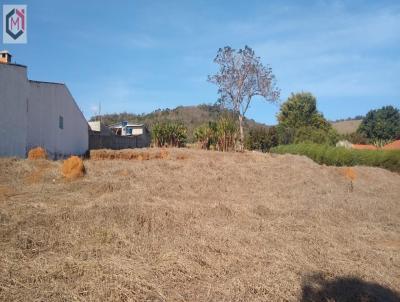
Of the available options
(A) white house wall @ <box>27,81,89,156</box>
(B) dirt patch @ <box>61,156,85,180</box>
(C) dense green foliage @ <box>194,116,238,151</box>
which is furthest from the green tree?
(B) dirt patch @ <box>61,156,85,180</box>

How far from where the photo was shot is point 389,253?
6273mm

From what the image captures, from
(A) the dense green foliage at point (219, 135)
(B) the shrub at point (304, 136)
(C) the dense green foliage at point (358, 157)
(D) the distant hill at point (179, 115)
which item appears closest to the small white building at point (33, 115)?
(A) the dense green foliage at point (219, 135)

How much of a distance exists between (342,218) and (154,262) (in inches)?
211

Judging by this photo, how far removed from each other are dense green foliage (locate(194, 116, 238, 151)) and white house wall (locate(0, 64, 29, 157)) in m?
9.68

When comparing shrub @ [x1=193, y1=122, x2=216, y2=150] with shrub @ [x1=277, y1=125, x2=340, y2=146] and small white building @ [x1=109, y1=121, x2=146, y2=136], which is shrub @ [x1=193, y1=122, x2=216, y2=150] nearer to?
shrub @ [x1=277, y1=125, x2=340, y2=146]

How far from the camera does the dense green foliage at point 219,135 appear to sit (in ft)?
67.2

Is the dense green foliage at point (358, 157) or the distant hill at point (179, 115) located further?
the distant hill at point (179, 115)

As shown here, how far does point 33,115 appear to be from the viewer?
14.1 meters

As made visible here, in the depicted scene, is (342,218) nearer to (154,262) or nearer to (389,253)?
(389,253)

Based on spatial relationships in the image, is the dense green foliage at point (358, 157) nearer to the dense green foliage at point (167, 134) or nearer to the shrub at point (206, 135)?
the shrub at point (206, 135)

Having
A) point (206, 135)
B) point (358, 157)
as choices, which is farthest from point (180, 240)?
point (358, 157)

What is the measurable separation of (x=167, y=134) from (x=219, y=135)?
107 inches

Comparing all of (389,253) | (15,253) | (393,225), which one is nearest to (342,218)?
(393,225)

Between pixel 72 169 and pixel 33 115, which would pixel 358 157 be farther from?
pixel 72 169
